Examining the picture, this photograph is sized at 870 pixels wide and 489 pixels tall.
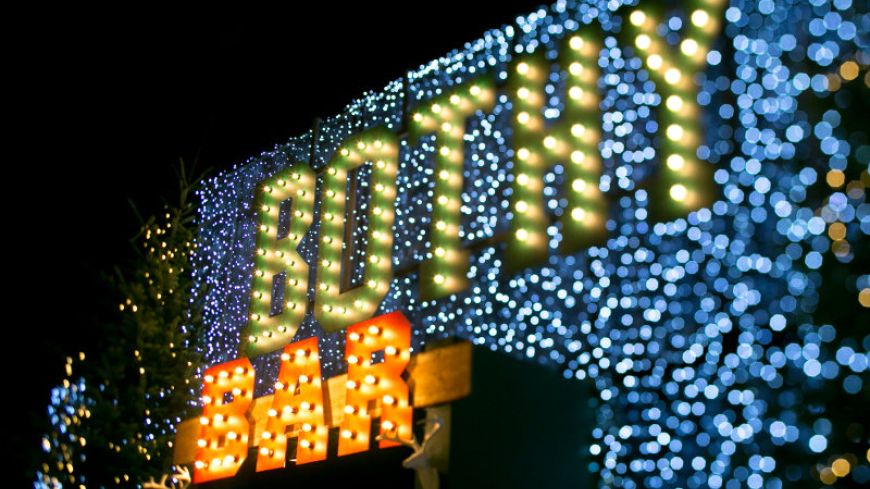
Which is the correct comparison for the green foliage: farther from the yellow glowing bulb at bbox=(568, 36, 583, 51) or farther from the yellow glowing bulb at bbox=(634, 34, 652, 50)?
the yellow glowing bulb at bbox=(634, 34, 652, 50)

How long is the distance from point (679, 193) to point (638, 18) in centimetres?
119

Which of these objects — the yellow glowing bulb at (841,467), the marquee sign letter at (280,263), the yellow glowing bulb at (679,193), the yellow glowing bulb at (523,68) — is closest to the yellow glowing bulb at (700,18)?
the yellow glowing bulb at (679,193)

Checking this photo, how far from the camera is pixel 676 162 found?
4.44m

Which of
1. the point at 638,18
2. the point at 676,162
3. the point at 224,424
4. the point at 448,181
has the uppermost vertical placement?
the point at 638,18

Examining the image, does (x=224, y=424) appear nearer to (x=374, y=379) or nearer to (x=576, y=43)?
(x=374, y=379)

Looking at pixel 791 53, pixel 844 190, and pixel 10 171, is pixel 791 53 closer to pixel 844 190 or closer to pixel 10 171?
→ pixel 844 190

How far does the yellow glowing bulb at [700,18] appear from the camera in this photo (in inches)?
180

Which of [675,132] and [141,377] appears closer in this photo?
[675,132]

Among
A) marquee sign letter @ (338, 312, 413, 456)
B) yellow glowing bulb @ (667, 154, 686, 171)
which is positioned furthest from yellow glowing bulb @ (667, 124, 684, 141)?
marquee sign letter @ (338, 312, 413, 456)

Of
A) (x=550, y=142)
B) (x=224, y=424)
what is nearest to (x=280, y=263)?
(x=224, y=424)

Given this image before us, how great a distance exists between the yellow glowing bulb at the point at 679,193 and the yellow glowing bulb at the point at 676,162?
11cm

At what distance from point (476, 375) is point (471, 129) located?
2.16 m

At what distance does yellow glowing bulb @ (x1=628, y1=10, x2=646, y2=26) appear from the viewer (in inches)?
192

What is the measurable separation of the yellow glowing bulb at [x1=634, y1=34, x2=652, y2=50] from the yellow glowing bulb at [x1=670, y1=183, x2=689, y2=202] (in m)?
0.94
